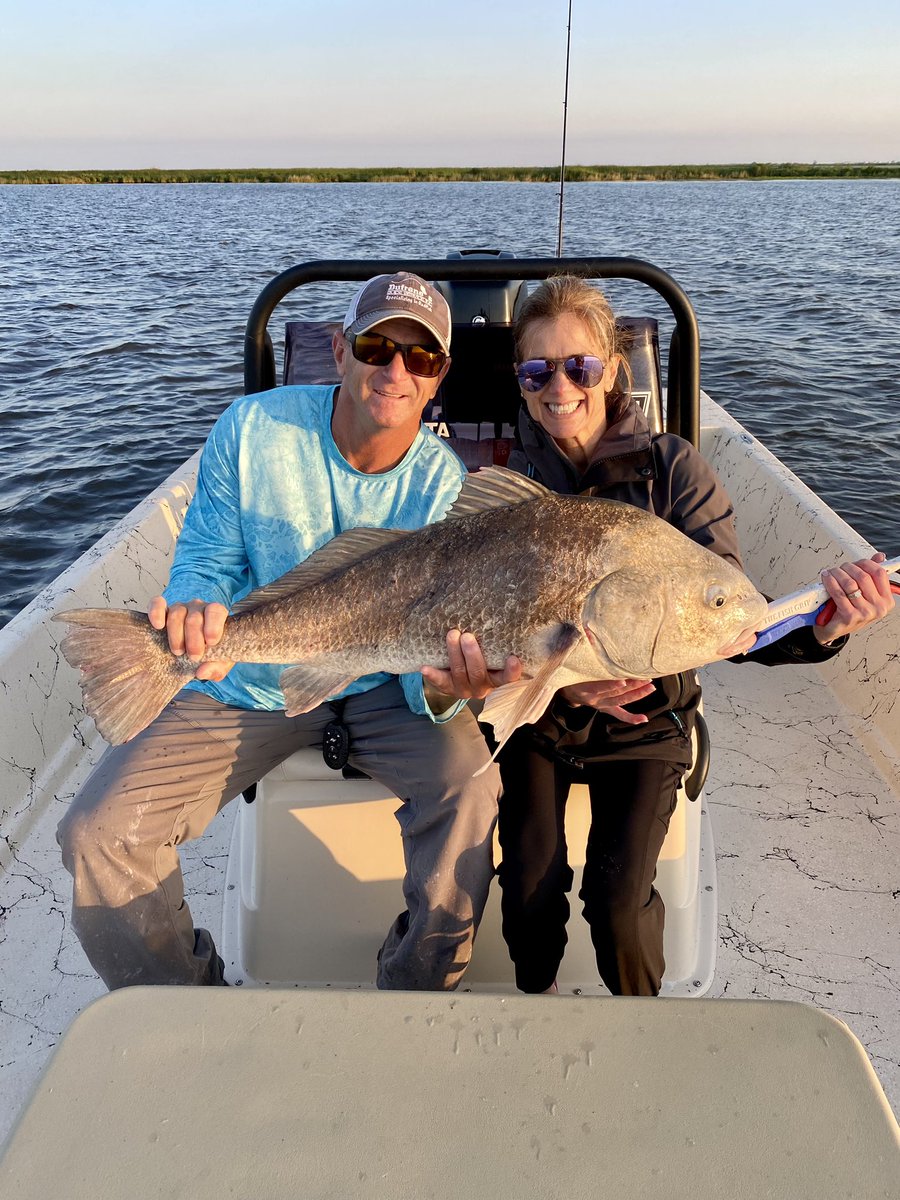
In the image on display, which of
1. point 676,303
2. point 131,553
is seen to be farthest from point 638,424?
point 131,553

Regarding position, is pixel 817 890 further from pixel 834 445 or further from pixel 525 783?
pixel 834 445

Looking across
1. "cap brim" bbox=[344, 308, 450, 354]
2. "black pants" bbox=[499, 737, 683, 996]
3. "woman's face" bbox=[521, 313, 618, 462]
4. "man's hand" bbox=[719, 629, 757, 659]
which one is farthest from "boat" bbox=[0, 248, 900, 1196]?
"cap brim" bbox=[344, 308, 450, 354]

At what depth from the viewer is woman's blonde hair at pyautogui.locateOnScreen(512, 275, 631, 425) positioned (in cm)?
307

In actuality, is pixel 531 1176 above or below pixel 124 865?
above

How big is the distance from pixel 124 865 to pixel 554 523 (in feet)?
5.52

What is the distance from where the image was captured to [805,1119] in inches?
53.4

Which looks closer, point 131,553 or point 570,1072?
point 570,1072

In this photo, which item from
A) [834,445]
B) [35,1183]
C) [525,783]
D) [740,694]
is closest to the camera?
[35,1183]

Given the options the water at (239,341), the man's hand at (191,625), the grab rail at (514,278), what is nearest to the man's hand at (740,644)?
the man's hand at (191,625)

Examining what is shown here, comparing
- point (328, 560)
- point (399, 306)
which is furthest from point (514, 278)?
point (328, 560)

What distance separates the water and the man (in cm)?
580

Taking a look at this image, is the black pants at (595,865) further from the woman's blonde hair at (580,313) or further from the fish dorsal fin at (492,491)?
the woman's blonde hair at (580,313)

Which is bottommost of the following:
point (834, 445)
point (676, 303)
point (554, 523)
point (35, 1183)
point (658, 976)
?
point (834, 445)

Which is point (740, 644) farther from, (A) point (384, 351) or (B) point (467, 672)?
(A) point (384, 351)
